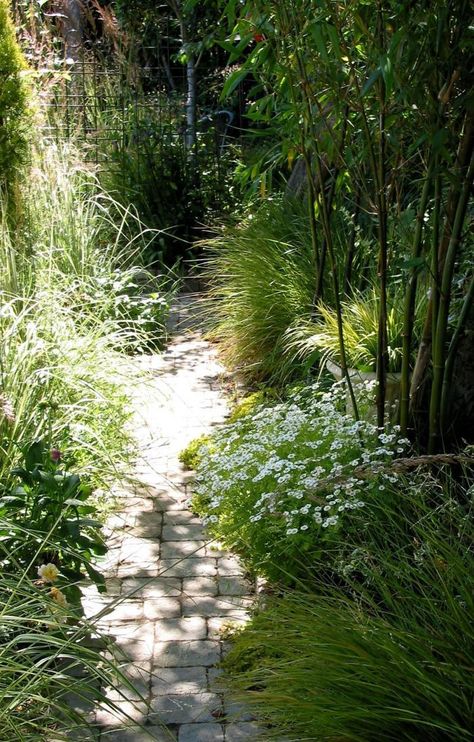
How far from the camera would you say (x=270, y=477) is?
403 centimetres

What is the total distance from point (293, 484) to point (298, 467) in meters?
0.11

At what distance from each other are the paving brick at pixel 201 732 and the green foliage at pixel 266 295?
10.1 ft

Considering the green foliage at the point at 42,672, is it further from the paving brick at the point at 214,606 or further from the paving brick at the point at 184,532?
the paving brick at the point at 184,532

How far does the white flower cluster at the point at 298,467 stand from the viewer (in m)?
3.65

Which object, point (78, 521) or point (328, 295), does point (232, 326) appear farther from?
point (78, 521)

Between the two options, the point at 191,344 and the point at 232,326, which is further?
the point at 191,344

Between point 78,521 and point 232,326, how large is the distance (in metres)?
3.26

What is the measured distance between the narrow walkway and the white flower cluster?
320 millimetres

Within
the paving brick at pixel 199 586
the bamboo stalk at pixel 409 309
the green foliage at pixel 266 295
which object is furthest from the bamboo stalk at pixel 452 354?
the green foliage at pixel 266 295

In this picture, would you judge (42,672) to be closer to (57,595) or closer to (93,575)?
(57,595)

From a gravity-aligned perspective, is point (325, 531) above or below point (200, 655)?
above

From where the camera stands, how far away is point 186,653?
3734 millimetres

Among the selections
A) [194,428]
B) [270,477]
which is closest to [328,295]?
[194,428]

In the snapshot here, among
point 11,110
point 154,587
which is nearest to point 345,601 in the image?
point 154,587
